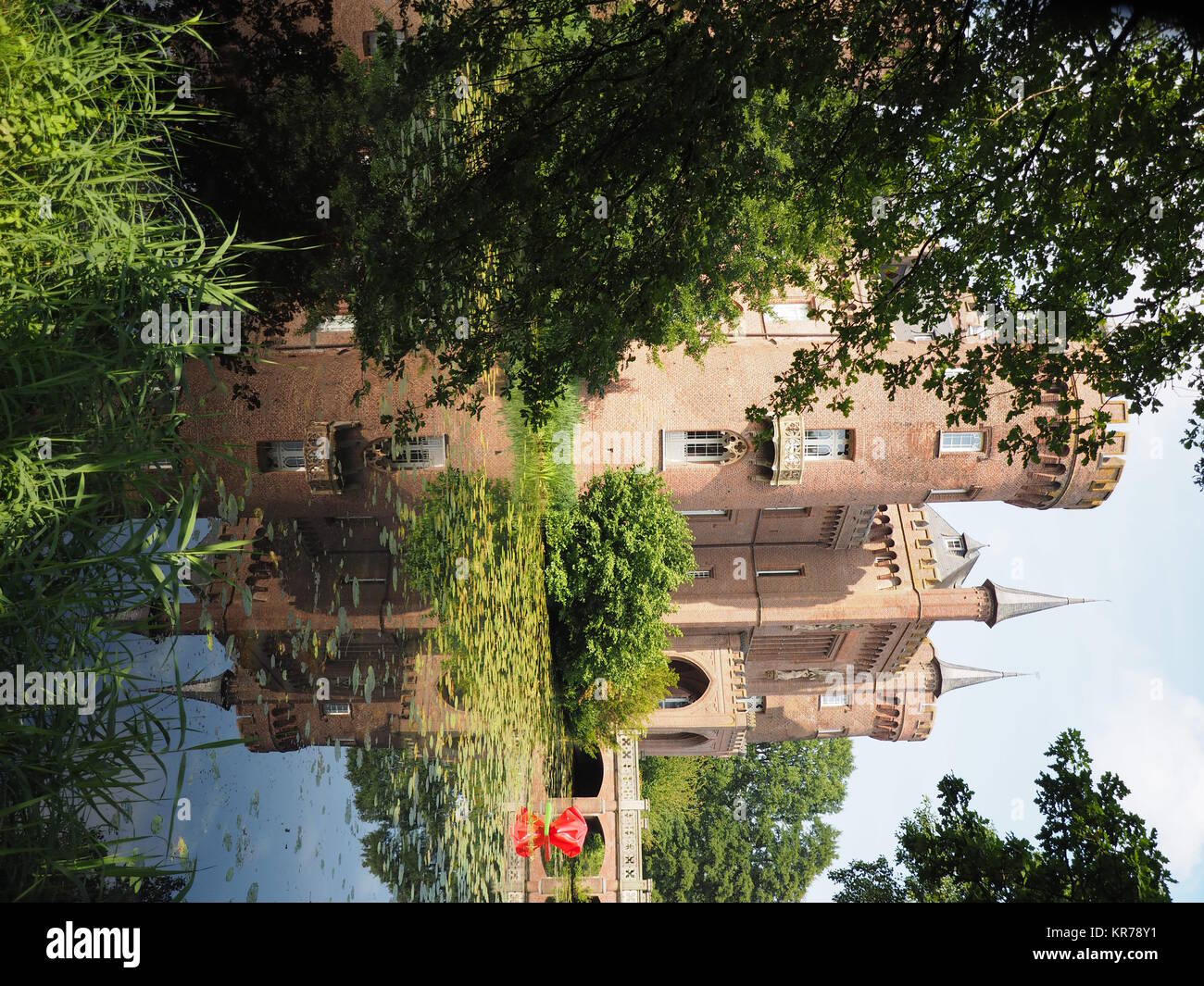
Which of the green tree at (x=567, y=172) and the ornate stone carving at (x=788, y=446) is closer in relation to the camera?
the green tree at (x=567, y=172)

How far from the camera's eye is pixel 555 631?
25.6m

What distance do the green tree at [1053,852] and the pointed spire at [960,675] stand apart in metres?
28.1

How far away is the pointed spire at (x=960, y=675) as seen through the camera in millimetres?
41969

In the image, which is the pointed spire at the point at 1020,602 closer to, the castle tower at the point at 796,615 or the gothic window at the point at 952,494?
the castle tower at the point at 796,615

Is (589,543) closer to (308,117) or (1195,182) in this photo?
(308,117)

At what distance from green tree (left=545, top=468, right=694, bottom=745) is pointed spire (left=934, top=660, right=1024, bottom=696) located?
21766 mm

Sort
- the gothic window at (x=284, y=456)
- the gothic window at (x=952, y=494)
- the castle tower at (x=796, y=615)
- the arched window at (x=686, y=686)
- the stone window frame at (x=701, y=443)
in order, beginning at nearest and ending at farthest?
1. the gothic window at (x=284, y=456)
2. the stone window frame at (x=701, y=443)
3. the gothic window at (x=952, y=494)
4. the castle tower at (x=796, y=615)
5. the arched window at (x=686, y=686)

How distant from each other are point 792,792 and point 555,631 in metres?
30.2

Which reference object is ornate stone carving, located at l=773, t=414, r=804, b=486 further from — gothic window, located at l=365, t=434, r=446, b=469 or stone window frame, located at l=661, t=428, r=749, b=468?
gothic window, located at l=365, t=434, r=446, b=469

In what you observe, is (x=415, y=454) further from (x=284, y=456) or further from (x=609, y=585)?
(x=609, y=585)

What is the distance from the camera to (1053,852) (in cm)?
1347

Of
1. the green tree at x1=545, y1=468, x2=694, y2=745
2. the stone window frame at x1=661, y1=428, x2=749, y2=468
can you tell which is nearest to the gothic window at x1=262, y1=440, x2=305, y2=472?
the green tree at x1=545, y1=468, x2=694, y2=745

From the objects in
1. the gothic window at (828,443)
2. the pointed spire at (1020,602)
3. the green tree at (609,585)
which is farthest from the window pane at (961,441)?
the pointed spire at (1020,602)
